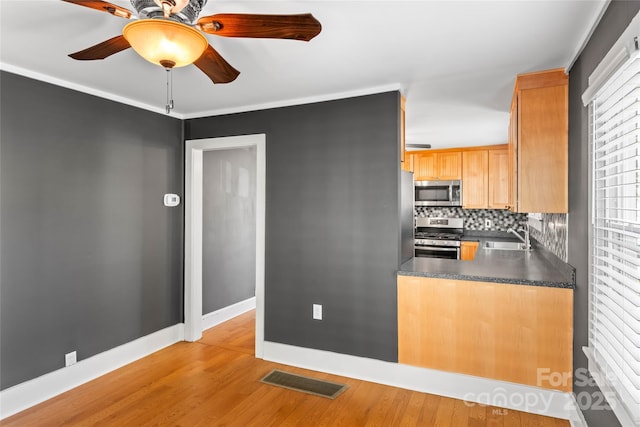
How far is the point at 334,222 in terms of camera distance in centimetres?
330

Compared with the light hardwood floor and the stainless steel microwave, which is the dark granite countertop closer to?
the light hardwood floor

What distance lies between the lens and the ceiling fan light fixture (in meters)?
1.44

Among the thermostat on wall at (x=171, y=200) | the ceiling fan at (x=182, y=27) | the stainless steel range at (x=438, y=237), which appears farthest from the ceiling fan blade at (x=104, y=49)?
the stainless steel range at (x=438, y=237)

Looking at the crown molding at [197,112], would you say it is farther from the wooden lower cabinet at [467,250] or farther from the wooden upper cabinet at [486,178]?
Answer: the wooden lower cabinet at [467,250]

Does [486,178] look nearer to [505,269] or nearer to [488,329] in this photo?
[505,269]

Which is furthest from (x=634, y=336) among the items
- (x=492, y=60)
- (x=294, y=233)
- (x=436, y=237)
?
(x=436, y=237)

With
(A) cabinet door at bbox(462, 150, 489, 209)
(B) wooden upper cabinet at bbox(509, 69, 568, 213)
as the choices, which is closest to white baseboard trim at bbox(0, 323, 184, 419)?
(B) wooden upper cabinet at bbox(509, 69, 568, 213)

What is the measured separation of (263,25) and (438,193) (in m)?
4.78

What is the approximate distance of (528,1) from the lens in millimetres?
1786

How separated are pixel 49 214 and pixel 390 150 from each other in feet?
8.66

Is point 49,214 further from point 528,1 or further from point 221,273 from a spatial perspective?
point 528,1

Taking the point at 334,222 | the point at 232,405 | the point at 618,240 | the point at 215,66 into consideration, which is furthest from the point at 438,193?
the point at 215,66

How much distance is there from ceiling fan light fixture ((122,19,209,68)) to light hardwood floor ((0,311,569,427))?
7.32ft

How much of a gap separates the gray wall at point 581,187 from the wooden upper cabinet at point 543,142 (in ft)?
0.23
